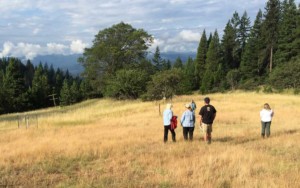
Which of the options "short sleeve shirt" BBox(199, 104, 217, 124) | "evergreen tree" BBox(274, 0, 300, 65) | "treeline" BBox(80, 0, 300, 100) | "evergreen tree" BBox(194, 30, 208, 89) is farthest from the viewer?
"evergreen tree" BBox(194, 30, 208, 89)

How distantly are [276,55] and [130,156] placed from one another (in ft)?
199

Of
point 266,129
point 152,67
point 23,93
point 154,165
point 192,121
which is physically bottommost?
point 154,165

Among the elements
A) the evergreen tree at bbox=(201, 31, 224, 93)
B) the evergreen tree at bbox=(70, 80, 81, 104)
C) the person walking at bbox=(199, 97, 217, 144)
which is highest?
the evergreen tree at bbox=(201, 31, 224, 93)

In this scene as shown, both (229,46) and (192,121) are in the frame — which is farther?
(229,46)

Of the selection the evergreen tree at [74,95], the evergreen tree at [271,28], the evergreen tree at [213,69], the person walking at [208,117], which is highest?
the evergreen tree at [271,28]

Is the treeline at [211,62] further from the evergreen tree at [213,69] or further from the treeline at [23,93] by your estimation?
the treeline at [23,93]

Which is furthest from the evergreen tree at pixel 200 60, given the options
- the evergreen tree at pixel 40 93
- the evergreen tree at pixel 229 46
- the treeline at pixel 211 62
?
the evergreen tree at pixel 40 93

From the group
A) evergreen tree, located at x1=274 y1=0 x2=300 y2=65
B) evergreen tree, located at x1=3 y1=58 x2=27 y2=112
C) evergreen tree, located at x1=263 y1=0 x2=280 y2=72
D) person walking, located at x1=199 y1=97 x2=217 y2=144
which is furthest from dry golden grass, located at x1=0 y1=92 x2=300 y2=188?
evergreen tree, located at x1=263 y1=0 x2=280 y2=72

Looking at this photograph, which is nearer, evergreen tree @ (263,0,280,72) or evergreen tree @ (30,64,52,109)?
evergreen tree @ (263,0,280,72)

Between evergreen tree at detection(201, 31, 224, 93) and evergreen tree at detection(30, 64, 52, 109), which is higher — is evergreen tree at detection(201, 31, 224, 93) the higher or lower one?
the higher one

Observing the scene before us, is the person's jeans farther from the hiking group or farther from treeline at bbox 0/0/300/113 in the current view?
treeline at bbox 0/0/300/113

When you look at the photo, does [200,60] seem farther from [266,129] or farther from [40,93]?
[266,129]

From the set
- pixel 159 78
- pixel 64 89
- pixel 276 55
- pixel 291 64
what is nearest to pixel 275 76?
pixel 291 64

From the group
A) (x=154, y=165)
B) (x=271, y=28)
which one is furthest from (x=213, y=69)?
(x=154, y=165)
